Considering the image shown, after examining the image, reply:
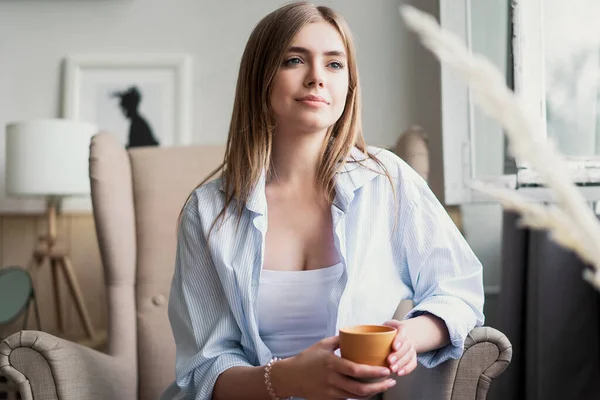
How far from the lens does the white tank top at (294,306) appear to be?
130 cm

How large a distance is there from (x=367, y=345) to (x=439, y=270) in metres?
0.40

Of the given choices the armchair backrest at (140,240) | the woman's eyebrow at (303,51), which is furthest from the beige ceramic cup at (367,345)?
the armchair backrest at (140,240)

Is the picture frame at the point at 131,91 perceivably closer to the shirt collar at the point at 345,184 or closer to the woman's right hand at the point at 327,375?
the shirt collar at the point at 345,184

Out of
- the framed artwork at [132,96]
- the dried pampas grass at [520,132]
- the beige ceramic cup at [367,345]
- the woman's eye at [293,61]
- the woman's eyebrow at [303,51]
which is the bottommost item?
the beige ceramic cup at [367,345]

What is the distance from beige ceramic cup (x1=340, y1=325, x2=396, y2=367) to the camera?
901 mm

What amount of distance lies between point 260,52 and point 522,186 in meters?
1.10

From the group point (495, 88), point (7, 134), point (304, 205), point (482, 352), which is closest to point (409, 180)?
point (304, 205)

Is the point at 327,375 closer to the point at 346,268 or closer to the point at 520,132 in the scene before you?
the point at 346,268

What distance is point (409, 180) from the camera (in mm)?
1372

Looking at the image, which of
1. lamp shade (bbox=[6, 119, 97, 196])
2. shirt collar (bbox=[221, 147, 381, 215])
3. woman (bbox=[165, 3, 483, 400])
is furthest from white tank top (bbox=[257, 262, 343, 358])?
lamp shade (bbox=[6, 119, 97, 196])

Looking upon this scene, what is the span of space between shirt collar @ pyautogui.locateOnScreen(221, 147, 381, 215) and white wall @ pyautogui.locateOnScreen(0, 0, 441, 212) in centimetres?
125

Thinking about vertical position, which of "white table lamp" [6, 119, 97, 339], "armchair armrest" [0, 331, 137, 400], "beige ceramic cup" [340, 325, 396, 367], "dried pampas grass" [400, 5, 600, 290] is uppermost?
"white table lamp" [6, 119, 97, 339]

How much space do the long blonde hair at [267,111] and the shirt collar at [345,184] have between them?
0.05 ft

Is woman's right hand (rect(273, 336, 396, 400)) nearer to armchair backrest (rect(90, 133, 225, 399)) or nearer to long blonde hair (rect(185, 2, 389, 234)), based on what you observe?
long blonde hair (rect(185, 2, 389, 234))
